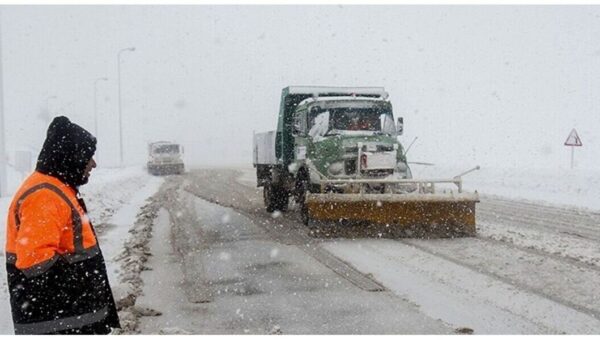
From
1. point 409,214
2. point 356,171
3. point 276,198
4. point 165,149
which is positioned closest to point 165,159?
point 165,149

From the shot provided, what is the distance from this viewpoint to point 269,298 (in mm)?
7008

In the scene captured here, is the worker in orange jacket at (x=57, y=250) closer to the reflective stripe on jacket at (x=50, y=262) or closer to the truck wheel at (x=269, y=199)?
the reflective stripe on jacket at (x=50, y=262)

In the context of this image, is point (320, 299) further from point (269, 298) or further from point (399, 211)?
point (399, 211)

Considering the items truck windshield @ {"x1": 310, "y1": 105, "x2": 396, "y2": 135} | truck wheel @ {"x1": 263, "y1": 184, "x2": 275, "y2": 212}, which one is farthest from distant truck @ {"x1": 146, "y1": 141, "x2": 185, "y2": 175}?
truck windshield @ {"x1": 310, "y1": 105, "x2": 396, "y2": 135}

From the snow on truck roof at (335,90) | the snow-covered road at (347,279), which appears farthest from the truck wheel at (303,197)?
the snow on truck roof at (335,90)

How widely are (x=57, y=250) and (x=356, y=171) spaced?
9.37 meters

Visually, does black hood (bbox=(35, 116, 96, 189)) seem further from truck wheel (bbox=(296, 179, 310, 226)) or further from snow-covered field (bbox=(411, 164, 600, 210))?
snow-covered field (bbox=(411, 164, 600, 210))

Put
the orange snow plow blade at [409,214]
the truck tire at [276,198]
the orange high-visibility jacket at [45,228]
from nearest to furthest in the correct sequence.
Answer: the orange high-visibility jacket at [45,228]
the orange snow plow blade at [409,214]
the truck tire at [276,198]

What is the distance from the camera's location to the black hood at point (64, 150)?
11.4 feet

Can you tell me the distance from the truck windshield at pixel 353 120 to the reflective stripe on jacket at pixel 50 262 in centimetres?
969

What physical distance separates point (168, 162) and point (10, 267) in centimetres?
4111

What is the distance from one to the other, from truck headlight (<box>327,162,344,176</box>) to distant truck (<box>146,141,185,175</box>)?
32178 mm

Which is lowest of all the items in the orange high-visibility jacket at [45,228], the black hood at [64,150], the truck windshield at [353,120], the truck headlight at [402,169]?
the truck headlight at [402,169]

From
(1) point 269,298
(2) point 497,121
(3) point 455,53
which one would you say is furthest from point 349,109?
(3) point 455,53
